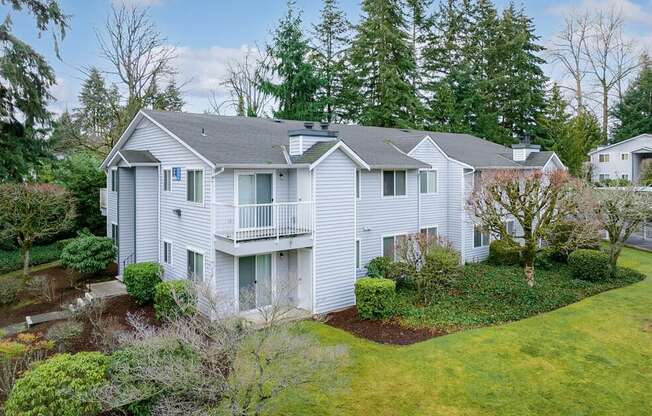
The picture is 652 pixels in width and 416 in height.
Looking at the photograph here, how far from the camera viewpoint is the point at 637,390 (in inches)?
390

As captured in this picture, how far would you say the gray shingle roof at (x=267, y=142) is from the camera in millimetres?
14648

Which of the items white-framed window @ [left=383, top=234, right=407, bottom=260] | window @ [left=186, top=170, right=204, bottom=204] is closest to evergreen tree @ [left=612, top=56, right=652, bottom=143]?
white-framed window @ [left=383, top=234, right=407, bottom=260]

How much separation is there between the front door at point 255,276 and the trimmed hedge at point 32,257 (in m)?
14.6

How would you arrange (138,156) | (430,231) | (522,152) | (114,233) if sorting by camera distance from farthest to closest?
(522,152)
(430,231)
(114,233)
(138,156)

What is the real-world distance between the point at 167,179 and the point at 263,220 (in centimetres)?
471

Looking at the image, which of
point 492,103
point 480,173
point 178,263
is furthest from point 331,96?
point 178,263

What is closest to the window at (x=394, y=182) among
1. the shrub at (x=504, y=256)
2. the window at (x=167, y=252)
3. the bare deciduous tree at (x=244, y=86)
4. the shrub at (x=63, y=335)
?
the shrub at (x=504, y=256)

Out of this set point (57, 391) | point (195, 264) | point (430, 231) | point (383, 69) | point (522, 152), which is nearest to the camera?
point (57, 391)

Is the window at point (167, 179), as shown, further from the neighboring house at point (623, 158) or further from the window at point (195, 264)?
the neighboring house at point (623, 158)

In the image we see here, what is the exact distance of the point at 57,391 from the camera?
A: 24.1 ft

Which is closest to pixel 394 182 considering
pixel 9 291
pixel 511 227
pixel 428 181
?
pixel 428 181

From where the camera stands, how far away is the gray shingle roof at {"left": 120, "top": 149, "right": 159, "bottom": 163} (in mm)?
16984

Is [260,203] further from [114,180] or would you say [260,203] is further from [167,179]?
[114,180]

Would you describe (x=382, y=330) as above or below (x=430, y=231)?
below
